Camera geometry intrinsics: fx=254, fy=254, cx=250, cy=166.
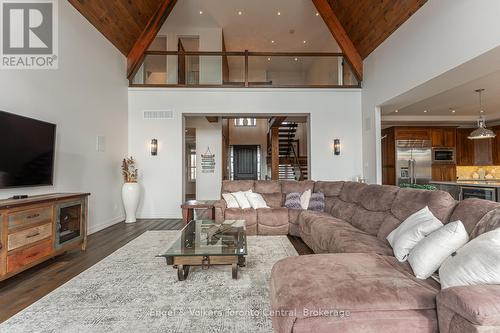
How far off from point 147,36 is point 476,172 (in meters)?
10.4

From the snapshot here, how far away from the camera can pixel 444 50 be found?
360 centimetres

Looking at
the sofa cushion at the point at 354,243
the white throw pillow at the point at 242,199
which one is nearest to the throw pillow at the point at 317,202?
the white throw pillow at the point at 242,199

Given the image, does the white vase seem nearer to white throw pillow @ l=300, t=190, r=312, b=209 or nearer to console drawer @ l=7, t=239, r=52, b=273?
console drawer @ l=7, t=239, r=52, b=273

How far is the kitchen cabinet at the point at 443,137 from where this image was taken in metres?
7.96

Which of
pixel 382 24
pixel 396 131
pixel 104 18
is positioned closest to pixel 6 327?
pixel 104 18

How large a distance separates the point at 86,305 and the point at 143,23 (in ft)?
19.1

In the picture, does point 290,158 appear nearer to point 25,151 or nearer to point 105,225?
point 105,225

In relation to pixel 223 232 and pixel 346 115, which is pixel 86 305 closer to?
pixel 223 232

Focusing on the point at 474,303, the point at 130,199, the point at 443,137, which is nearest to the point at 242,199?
the point at 130,199

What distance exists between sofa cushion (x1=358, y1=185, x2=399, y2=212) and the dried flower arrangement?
15.6 ft

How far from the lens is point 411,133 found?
25.9 ft

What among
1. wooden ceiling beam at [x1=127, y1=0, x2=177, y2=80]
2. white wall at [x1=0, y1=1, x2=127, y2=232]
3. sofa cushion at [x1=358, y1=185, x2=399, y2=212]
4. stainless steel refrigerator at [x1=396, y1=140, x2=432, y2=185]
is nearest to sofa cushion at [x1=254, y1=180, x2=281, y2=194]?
sofa cushion at [x1=358, y1=185, x2=399, y2=212]

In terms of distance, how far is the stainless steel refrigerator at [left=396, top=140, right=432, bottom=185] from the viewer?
7.68m

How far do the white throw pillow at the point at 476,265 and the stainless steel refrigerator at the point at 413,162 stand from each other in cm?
699
